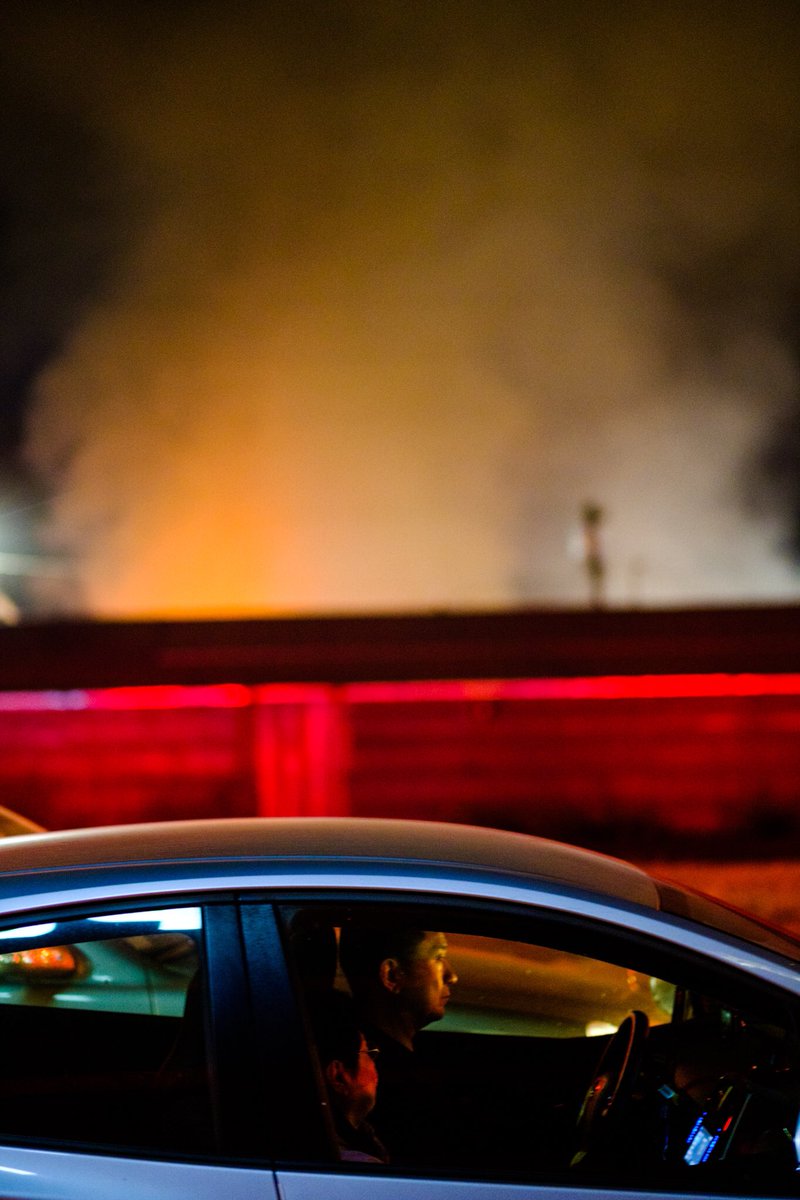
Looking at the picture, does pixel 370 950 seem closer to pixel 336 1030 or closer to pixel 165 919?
pixel 336 1030

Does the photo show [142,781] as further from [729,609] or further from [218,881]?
[218,881]

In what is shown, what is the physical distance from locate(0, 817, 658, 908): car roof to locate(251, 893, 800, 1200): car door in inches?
4.1

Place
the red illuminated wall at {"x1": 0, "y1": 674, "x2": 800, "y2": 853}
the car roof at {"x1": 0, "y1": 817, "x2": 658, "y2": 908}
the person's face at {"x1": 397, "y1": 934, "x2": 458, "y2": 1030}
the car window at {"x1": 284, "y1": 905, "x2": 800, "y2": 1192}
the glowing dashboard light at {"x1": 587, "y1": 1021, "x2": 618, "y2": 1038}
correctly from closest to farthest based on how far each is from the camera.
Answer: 1. the car window at {"x1": 284, "y1": 905, "x2": 800, "y2": 1192}
2. the car roof at {"x1": 0, "y1": 817, "x2": 658, "y2": 908}
3. the person's face at {"x1": 397, "y1": 934, "x2": 458, "y2": 1030}
4. the glowing dashboard light at {"x1": 587, "y1": 1021, "x2": 618, "y2": 1038}
5. the red illuminated wall at {"x1": 0, "y1": 674, "x2": 800, "y2": 853}

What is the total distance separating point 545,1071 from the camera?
8.34 ft

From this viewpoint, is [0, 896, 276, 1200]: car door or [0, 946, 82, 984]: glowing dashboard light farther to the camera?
[0, 946, 82, 984]: glowing dashboard light

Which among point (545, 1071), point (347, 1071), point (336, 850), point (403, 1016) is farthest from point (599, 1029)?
point (336, 850)

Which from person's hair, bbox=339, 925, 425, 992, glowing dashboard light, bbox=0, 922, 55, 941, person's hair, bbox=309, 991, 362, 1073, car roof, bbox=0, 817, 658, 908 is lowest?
person's hair, bbox=309, 991, 362, 1073

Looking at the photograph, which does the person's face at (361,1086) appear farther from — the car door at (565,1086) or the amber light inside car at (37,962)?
the amber light inside car at (37,962)

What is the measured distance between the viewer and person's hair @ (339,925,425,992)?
2.04 m

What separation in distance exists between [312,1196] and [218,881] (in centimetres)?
52

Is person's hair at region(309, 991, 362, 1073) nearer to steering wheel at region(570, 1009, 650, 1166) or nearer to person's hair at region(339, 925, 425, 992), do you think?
person's hair at region(339, 925, 425, 992)

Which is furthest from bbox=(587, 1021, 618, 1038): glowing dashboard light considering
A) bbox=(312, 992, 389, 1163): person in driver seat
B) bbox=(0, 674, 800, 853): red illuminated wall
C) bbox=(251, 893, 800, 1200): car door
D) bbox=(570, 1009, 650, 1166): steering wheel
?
bbox=(0, 674, 800, 853): red illuminated wall

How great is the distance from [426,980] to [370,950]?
0.20 m

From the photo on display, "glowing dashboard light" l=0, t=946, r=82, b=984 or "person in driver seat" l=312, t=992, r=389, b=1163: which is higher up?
"glowing dashboard light" l=0, t=946, r=82, b=984
